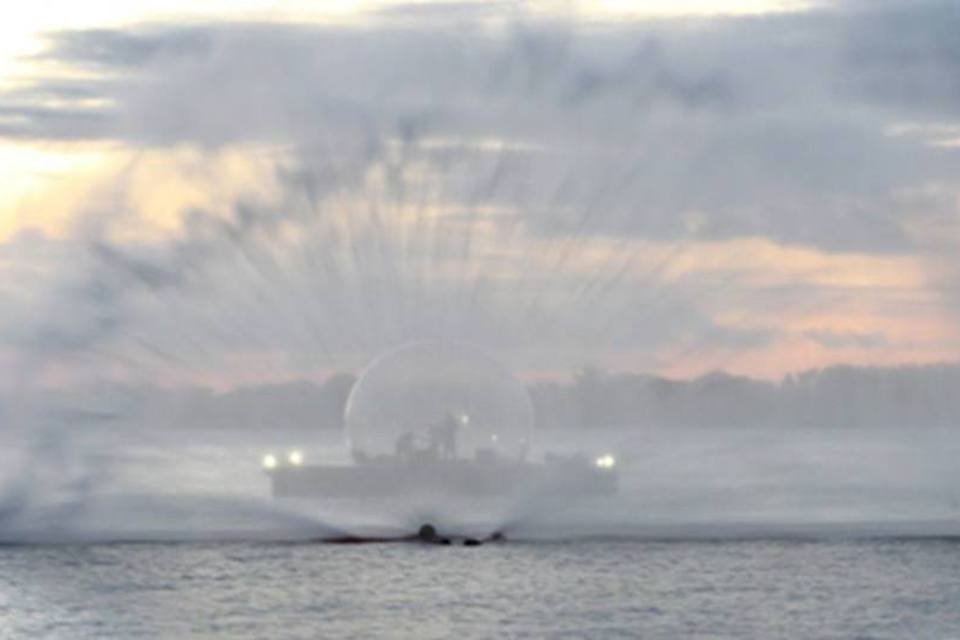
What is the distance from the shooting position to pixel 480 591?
72.4 m

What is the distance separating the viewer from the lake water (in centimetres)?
6481

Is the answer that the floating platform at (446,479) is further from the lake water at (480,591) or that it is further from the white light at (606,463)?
the lake water at (480,591)

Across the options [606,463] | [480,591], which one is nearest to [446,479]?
[480,591]

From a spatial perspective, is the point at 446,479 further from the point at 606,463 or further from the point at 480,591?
the point at 606,463

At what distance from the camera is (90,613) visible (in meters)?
68.4

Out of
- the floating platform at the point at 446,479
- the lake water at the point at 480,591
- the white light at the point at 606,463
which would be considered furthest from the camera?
the white light at the point at 606,463

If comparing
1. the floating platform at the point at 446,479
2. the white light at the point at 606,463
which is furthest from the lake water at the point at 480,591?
the white light at the point at 606,463

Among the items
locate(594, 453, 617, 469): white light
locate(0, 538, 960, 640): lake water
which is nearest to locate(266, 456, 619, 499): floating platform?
locate(594, 453, 617, 469): white light

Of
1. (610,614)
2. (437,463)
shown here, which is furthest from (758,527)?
(610,614)

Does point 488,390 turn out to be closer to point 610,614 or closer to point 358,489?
point 610,614

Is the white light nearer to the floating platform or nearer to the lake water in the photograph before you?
the floating platform

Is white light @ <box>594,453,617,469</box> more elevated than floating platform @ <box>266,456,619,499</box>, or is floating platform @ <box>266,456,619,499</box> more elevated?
white light @ <box>594,453,617,469</box>

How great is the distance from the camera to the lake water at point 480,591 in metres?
64.8

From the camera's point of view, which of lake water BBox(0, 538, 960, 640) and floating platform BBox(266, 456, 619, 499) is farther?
floating platform BBox(266, 456, 619, 499)
